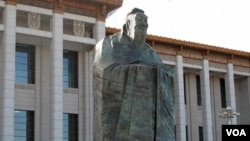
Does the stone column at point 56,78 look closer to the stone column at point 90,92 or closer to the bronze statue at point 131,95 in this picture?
the stone column at point 90,92

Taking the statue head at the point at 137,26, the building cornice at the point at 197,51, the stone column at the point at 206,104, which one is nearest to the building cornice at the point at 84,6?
the building cornice at the point at 197,51

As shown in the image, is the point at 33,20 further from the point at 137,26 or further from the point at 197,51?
the point at 137,26

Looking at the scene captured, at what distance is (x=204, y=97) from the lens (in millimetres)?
33438

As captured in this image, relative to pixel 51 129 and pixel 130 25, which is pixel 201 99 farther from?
pixel 130 25

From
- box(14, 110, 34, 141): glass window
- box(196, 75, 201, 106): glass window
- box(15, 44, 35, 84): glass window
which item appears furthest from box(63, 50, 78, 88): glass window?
box(196, 75, 201, 106): glass window

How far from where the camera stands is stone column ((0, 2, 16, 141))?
24.3m

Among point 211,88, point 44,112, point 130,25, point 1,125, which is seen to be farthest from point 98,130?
point 211,88

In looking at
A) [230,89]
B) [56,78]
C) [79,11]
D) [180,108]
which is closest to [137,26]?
[56,78]

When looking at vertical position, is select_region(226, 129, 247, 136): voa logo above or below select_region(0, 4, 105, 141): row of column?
below

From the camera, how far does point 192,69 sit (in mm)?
34156

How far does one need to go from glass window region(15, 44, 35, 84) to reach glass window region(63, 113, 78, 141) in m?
2.77

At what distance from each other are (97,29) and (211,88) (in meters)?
11.8

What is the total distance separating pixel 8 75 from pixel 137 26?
16749mm

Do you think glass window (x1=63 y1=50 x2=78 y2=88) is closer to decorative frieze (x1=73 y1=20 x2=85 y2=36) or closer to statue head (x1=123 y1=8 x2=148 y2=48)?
decorative frieze (x1=73 y1=20 x2=85 y2=36)
